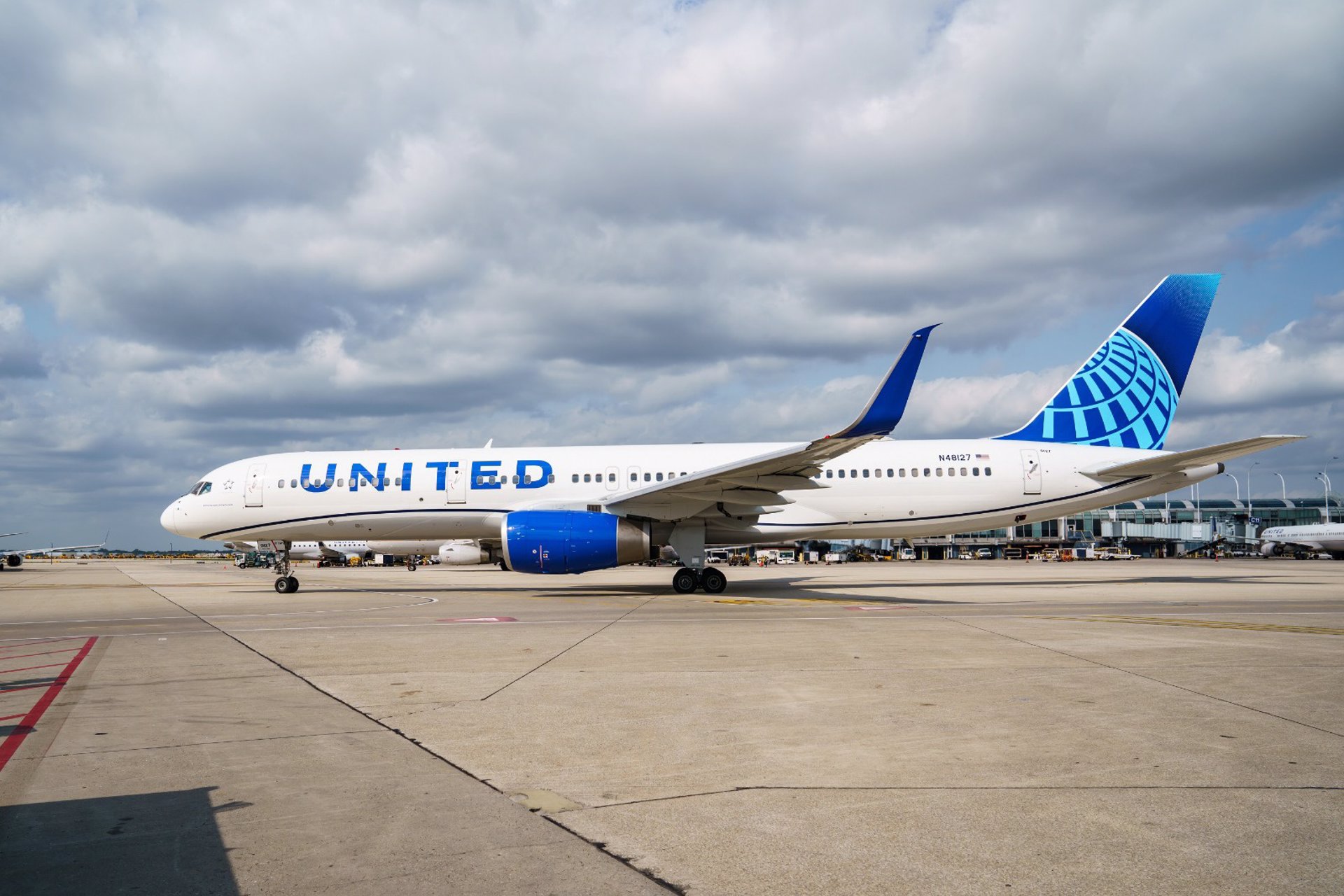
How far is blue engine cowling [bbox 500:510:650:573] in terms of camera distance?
706 inches

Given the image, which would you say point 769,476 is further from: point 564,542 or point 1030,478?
point 1030,478

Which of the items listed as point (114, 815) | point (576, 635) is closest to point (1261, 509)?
point (576, 635)

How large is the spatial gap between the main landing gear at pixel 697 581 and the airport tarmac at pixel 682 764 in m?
8.90

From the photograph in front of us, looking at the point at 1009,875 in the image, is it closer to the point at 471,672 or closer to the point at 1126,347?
the point at 471,672

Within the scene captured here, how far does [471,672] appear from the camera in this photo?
8367 mm

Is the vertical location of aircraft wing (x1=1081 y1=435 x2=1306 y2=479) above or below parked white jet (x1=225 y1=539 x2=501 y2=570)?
above

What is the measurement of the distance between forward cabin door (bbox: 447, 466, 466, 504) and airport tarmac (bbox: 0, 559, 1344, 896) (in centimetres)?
1044

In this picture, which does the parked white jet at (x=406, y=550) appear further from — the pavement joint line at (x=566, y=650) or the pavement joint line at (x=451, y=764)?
the pavement joint line at (x=451, y=764)

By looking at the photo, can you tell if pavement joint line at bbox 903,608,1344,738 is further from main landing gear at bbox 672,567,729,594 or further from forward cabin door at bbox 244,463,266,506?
forward cabin door at bbox 244,463,266,506

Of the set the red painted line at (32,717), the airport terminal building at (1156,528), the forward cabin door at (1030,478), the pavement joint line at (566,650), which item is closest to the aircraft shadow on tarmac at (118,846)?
the red painted line at (32,717)

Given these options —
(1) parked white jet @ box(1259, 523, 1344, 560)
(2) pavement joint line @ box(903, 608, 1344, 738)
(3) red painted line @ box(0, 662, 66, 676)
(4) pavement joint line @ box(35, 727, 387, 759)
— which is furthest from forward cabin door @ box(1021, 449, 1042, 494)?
(1) parked white jet @ box(1259, 523, 1344, 560)

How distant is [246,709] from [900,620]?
31.2 ft

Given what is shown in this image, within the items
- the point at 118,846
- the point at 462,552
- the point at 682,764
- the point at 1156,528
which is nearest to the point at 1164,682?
the point at 682,764

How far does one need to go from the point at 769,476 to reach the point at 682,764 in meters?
13.6
